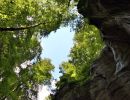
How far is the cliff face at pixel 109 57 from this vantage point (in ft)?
47.2

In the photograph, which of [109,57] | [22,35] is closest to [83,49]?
[22,35]

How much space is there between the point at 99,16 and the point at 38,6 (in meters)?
7.00

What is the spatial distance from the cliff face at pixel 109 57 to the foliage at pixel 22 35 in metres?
4.74

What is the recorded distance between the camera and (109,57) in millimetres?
16875

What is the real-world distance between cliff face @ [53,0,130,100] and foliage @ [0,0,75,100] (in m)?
4.74

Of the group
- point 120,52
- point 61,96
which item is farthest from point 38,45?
point 120,52

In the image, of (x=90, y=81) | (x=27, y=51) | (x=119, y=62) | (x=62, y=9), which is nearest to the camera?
(x=119, y=62)

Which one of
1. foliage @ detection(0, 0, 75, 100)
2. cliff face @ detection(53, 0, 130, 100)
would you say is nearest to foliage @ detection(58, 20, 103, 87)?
foliage @ detection(0, 0, 75, 100)

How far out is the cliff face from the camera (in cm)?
1439

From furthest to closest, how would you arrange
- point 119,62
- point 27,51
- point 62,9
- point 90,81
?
point 27,51
point 62,9
point 90,81
point 119,62

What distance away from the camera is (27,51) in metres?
23.0

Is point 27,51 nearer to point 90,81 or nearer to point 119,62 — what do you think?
point 90,81

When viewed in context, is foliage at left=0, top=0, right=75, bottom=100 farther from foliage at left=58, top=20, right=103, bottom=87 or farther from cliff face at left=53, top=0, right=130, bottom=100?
cliff face at left=53, top=0, right=130, bottom=100

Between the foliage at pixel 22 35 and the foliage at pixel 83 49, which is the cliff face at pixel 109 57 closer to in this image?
the foliage at pixel 22 35
